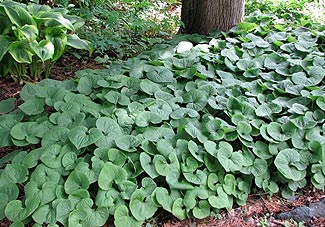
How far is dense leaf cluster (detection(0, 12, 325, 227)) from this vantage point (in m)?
2.19

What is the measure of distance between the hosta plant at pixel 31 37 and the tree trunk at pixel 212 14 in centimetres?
132

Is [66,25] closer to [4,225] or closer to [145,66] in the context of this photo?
[145,66]

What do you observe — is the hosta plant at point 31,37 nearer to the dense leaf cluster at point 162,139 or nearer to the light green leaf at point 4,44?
the light green leaf at point 4,44

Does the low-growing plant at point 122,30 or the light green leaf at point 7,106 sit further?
the low-growing plant at point 122,30

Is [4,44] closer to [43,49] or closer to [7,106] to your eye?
[43,49]

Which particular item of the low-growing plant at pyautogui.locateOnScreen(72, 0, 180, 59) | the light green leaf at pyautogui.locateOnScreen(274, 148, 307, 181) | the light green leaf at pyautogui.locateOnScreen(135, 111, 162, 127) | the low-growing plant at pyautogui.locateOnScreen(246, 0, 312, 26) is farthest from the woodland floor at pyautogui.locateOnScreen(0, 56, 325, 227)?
the low-growing plant at pyautogui.locateOnScreen(246, 0, 312, 26)

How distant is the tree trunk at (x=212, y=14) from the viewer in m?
4.07

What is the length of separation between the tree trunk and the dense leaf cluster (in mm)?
881

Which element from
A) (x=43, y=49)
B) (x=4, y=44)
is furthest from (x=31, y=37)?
(x=4, y=44)

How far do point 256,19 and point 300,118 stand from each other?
6.01 ft

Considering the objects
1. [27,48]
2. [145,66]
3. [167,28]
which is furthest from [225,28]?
[27,48]

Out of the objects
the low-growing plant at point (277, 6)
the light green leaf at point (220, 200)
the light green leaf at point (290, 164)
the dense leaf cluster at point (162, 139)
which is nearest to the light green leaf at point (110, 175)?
the dense leaf cluster at point (162, 139)

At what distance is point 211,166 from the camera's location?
7.96 feet

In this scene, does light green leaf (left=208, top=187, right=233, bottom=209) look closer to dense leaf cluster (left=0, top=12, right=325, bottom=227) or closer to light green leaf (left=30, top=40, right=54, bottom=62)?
dense leaf cluster (left=0, top=12, right=325, bottom=227)
